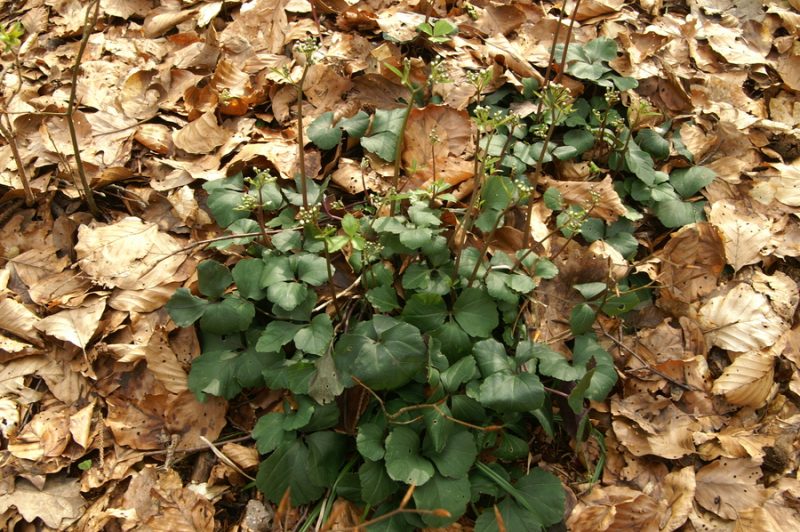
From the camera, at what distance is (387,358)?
75.5 inches

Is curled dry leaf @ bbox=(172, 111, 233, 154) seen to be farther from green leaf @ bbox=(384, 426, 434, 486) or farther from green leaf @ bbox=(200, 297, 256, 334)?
green leaf @ bbox=(384, 426, 434, 486)

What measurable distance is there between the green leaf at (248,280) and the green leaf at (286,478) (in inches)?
20.9

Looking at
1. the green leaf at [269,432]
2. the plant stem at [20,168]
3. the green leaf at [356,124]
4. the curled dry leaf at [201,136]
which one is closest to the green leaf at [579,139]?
the green leaf at [356,124]

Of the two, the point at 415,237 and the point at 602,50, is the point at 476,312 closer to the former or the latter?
the point at 415,237

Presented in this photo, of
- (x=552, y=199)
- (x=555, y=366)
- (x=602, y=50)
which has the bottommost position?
(x=555, y=366)

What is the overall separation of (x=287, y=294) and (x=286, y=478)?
597mm

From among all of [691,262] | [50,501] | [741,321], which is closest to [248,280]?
[50,501]

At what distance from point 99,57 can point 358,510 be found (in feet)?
8.05

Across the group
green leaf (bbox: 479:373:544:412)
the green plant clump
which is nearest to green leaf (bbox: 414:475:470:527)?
the green plant clump

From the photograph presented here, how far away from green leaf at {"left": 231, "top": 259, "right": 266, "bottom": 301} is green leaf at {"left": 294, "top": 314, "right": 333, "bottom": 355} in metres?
0.21

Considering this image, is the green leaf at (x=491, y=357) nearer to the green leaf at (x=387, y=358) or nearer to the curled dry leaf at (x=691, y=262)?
the green leaf at (x=387, y=358)

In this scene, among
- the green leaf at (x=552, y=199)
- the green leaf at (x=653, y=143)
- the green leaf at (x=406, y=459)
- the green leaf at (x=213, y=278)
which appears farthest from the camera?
the green leaf at (x=653, y=143)

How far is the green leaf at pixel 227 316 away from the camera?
6.88 feet

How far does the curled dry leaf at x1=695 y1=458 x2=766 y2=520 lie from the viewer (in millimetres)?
2035
